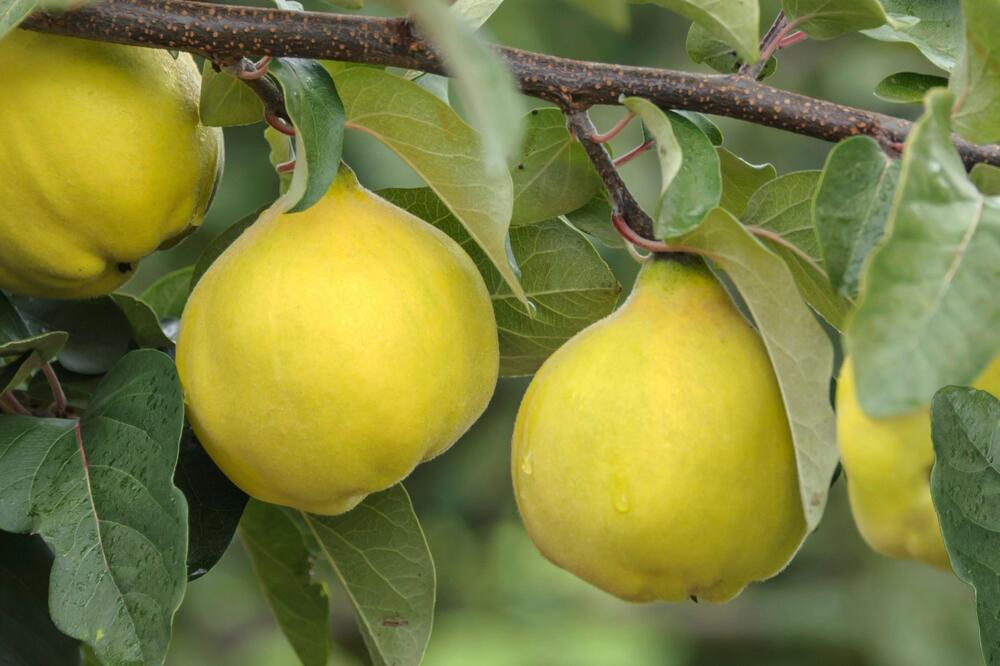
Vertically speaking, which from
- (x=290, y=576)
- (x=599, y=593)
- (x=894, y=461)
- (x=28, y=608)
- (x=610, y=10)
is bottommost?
(x=599, y=593)

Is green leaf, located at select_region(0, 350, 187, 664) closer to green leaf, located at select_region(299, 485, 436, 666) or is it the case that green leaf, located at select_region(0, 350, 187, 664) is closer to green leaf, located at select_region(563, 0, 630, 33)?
green leaf, located at select_region(299, 485, 436, 666)

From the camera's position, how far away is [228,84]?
72 cm

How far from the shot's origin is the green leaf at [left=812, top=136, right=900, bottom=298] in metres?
0.57

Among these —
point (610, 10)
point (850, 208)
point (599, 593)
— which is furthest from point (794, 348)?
point (599, 593)

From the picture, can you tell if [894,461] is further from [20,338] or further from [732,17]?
[20,338]

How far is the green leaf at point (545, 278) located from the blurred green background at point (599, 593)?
73.2 inches

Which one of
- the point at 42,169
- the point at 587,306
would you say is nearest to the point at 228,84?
the point at 42,169

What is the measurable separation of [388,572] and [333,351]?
254 mm

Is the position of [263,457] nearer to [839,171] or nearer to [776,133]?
[839,171]

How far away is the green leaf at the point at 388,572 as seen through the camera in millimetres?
839

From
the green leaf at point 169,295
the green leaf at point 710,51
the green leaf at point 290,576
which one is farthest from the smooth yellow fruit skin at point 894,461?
the green leaf at point 169,295

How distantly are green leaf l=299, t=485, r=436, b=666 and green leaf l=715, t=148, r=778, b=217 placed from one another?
280 mm

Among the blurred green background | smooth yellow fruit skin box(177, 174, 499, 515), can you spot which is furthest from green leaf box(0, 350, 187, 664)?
the blurred green background

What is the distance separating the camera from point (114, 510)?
68cm
